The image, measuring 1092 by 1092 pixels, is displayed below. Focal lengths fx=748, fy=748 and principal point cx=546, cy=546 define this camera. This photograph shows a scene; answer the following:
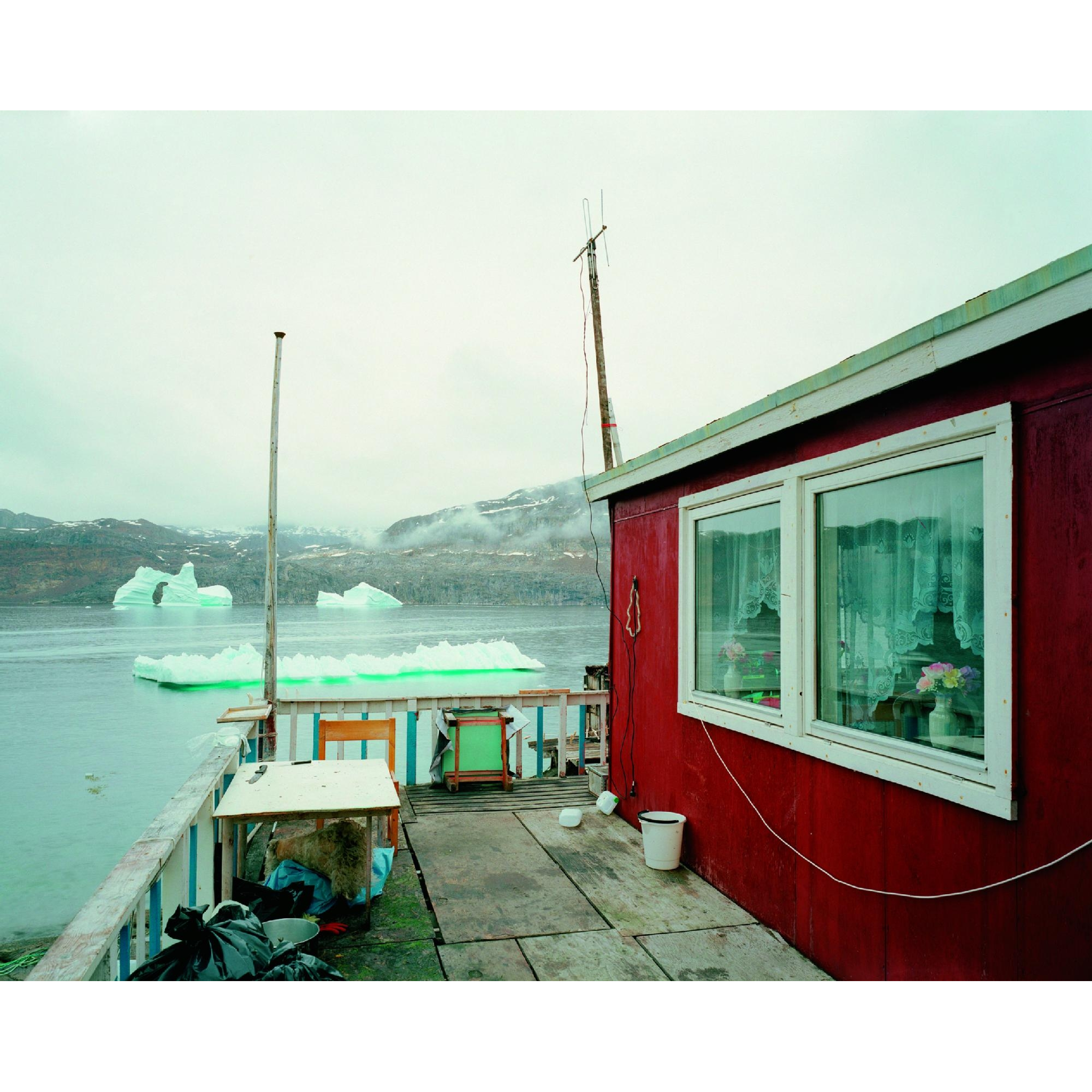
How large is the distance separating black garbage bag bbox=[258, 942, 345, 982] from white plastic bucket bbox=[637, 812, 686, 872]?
7.28 ft

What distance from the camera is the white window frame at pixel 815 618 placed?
93.4 inches

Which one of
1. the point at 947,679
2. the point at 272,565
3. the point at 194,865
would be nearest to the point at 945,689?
the point at 947,679

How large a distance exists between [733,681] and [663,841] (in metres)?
1.09

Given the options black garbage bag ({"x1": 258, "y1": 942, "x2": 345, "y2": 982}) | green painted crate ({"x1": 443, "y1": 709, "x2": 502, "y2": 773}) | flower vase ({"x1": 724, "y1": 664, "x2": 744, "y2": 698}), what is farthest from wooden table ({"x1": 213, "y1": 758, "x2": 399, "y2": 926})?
green painted crate ({"x1": 443, "y1": 709, "x2": 502, "y2": 773})

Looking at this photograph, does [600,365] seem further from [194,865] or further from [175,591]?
[175,591]

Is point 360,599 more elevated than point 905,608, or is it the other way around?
point 905,608

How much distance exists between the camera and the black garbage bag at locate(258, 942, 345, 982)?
2.51 metres

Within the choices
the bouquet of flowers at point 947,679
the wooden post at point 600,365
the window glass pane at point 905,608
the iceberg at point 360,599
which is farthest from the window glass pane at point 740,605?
the iceberg at point 360,599

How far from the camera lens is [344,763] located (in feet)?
15.1

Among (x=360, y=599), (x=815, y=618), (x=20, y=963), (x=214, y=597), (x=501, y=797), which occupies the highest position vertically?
(x=815, y=618)

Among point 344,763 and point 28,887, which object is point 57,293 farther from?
point 344,763

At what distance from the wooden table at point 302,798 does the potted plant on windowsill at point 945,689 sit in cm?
242

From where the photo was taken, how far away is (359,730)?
18.6ft

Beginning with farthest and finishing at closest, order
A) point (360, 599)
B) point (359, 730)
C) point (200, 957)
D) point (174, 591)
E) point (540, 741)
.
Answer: point (360, 599)
point (174, 591)
point (540, 741)
point (359, 730)
point (200, 957)
